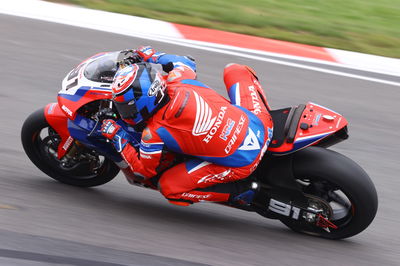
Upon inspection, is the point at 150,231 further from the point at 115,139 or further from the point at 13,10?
the point at 13,10

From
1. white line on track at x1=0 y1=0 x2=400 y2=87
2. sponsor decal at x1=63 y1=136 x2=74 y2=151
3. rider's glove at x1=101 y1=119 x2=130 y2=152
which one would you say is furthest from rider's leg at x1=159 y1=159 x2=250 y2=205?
white line on track at x1=0 y1=0 x2=400 y2=87

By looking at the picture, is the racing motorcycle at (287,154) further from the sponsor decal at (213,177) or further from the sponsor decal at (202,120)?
the sponsor decal at (202,120)

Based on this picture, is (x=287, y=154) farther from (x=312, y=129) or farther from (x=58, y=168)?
(x=58, y=168)

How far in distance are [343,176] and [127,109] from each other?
1566 mm

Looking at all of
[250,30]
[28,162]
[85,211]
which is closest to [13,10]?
[250,30]

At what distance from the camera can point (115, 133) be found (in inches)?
194

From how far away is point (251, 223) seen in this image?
557cm

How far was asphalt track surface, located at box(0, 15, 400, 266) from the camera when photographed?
4715 mm

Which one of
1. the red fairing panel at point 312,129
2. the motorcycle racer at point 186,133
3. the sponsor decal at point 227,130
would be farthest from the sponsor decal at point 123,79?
the red fairing panel at point 312,129

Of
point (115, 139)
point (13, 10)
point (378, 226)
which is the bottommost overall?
point (13, 10)

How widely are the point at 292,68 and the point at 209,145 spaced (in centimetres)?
419

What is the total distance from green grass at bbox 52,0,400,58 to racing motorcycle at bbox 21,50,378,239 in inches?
191

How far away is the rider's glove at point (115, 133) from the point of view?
4934 millimetres

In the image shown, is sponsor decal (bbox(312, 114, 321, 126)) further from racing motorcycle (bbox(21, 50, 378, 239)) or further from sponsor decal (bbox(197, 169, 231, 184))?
sponsor decal (bbox(197, 169, 231, 184))
